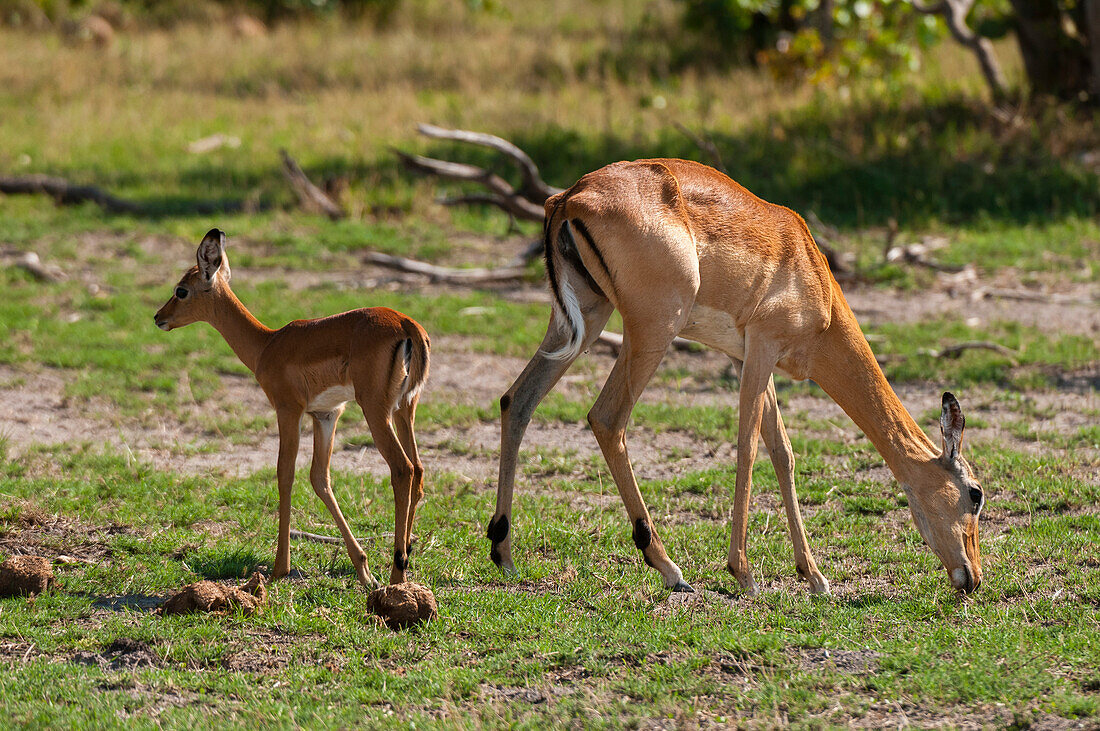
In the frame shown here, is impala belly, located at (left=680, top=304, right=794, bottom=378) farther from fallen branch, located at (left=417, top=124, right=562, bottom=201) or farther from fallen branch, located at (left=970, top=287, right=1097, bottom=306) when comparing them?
fallen branch, located at (left=970, top=287, right=1097, bottom=306)

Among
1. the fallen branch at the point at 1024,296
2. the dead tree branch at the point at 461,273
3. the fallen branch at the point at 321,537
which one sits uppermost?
the fallen branch at the point at 321,537

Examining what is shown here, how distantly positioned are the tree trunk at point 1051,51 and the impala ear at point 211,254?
12014mm

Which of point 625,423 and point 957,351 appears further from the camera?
point 957,351

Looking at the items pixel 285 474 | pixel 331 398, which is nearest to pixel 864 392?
pixel 331 398

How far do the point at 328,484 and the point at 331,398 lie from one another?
0.40 metres

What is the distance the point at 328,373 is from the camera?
4.77m

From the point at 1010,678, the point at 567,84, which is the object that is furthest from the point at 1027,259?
the point at 567,84

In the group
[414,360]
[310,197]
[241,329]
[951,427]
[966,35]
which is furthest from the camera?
[966,35]

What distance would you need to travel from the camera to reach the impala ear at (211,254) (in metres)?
5.02

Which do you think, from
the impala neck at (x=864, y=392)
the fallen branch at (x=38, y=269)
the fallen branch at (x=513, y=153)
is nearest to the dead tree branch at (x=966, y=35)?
the fallen branch at (x=513, y=153)

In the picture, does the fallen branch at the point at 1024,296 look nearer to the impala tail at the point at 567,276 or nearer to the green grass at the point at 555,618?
the green grass at the point at 555,618

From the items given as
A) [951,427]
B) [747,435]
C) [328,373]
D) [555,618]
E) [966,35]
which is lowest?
[555,618]

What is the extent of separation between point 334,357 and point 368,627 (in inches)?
42.2

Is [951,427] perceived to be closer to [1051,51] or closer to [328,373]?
[328,373]
